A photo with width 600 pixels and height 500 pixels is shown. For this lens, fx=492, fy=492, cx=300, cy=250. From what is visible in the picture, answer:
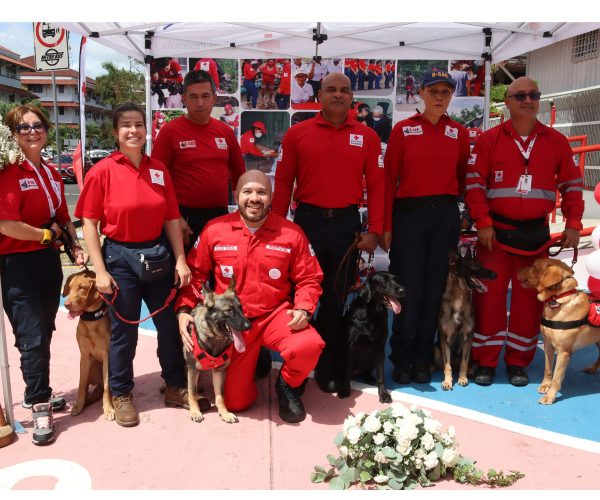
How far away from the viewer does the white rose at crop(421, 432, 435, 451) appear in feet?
8.51

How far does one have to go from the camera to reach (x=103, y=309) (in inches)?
129

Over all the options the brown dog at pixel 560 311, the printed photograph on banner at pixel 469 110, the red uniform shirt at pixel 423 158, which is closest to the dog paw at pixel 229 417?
the red uniform shirt at pixel 423 158

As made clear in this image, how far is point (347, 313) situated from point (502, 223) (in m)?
1.41

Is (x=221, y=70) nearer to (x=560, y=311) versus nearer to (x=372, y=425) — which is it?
(x=560, y=311)

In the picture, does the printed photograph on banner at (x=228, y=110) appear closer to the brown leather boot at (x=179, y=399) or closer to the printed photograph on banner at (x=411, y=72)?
the printed photograph on banner at (x=411, y=72)

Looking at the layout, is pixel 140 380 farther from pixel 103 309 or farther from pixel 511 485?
pixel 511 485

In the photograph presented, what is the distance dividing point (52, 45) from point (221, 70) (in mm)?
3528

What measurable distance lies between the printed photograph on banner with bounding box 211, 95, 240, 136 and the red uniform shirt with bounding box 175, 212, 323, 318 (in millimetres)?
2885

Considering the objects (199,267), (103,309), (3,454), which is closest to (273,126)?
(199,267)

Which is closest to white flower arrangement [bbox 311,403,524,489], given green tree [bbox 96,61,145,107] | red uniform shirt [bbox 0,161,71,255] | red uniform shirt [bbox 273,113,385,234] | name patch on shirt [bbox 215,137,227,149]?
red uniform shirt [bbox 273,113,385,234]

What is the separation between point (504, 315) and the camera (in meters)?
4.00

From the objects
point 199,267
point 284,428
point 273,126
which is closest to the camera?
point 284,428

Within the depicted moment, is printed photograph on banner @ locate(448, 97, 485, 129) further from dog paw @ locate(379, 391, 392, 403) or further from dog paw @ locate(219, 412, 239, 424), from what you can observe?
dog paw @ locate(219, 412, 239, 424)

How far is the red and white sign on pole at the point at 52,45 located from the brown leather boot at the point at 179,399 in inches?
241
